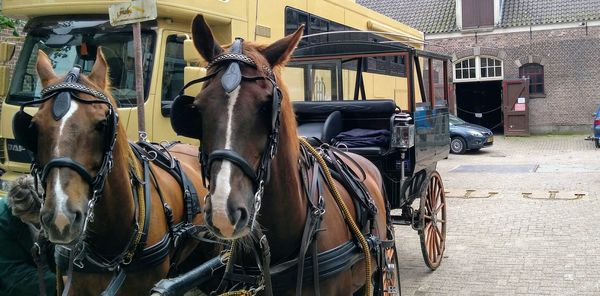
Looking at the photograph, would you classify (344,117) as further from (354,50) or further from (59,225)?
(59,225)

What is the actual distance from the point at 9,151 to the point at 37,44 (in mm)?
1217

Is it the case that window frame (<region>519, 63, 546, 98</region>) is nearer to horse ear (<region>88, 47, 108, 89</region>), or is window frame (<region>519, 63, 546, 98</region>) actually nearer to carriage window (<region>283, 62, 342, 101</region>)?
carriage window (<region>283, 62, 342, 101</region>)

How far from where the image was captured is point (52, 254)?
11.0 ft

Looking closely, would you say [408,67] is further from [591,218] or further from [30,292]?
[591,218]

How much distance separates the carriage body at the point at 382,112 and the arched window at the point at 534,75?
20015 millimetres

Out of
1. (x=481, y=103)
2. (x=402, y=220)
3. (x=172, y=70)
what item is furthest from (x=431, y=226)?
(x=481, y=103)

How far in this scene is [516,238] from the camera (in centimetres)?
772

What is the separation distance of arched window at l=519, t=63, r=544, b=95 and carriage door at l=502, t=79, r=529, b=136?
815mm

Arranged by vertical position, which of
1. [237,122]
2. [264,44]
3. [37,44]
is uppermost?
[37,44]

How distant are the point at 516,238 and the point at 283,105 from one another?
633cm

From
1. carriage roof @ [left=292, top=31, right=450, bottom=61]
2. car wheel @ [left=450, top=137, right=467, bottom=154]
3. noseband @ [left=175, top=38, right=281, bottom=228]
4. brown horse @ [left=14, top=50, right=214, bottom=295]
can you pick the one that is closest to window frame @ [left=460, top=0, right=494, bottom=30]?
car wheel @ [left=450, top=137, right=467, bottom=154]

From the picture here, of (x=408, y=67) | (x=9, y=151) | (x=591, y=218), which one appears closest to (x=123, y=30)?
(x=9, y=151)

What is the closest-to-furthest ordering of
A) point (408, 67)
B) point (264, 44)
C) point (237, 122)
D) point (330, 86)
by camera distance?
1. point (237, 122)
2. point (264, 44)
3. point (408, 67)
4. point (330, 86)

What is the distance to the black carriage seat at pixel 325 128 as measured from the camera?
17.2 feet
